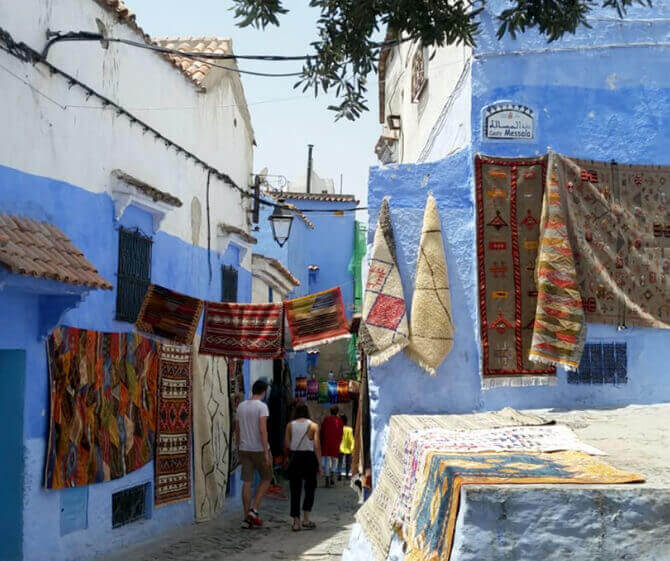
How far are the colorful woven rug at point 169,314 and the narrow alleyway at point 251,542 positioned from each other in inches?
85.8

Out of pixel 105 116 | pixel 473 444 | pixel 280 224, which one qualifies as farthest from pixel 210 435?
pixel 473 444

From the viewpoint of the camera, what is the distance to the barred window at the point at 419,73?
1204 centimetres

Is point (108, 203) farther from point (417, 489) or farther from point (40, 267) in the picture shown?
point (417, 489)

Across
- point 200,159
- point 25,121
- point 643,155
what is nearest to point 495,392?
point 643,155

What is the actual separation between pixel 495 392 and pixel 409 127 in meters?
6.49

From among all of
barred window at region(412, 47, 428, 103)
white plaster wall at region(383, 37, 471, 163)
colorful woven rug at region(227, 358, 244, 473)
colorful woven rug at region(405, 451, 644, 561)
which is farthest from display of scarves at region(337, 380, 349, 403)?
colorful woven rug at region(405, 451, 644, 561)

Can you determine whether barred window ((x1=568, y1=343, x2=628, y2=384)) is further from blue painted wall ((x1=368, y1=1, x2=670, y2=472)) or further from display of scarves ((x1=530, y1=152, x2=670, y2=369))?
display of scarves ((x1=530, y1=152, x2=670, y2=369))

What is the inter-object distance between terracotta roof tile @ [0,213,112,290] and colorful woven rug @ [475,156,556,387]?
3.40 m

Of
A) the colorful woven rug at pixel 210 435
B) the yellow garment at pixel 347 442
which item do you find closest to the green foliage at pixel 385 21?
the colorful woven rug at pixel 210 435

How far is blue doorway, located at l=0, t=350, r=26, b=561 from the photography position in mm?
7664

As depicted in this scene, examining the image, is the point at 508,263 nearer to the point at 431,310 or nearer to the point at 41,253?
the point at 431,310

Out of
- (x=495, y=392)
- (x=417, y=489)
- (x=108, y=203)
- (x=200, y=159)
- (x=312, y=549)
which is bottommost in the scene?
(x=312, y=549)

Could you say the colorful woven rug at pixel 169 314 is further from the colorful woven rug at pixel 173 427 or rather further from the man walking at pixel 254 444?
the man walking at pixel 254 444

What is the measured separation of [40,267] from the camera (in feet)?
23.2
